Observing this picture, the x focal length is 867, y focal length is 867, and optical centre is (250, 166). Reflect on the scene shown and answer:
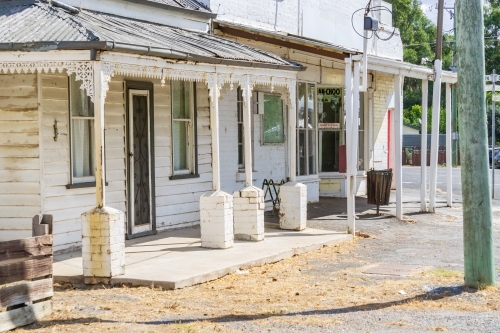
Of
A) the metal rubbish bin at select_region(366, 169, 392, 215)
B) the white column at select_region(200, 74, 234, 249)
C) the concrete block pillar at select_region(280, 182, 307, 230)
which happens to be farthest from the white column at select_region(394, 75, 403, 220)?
the white column at select_region(200, 74, 234, 249)

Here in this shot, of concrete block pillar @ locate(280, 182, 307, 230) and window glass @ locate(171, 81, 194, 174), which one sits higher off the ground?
window glass @ locate(171, 81, 194, 174)

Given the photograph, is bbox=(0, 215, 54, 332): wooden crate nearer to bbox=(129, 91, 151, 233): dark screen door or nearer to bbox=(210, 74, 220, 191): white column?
bbox=(210, 74, 220, 191): white column

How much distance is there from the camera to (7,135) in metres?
11.9

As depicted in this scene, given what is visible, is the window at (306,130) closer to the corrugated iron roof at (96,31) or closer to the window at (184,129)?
the window at (184,129)

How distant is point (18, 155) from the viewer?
11.9 meters

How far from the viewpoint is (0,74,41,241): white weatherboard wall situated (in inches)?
466

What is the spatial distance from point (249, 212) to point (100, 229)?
3776 millimetres

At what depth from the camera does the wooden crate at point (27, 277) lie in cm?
770

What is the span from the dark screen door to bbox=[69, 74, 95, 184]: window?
0.92 meters

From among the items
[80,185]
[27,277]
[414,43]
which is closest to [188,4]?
[80,185]

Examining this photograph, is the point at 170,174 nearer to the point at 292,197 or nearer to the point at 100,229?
the point at 292,197

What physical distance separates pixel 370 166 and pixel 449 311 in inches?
571

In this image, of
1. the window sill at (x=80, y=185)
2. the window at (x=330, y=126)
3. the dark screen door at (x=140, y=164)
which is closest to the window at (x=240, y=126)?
the dark screen door at (x=140, y=164)

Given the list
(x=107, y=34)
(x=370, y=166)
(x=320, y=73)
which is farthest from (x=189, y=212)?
(x=370, y=166)
